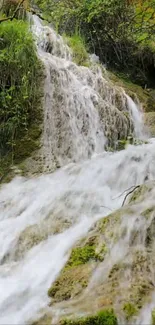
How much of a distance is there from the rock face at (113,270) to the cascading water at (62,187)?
0.04m

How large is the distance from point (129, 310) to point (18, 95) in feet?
13.5

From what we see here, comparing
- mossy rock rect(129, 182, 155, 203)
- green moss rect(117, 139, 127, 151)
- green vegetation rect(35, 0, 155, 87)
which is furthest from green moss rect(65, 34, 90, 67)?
mossy rock rect(129, 182, 155, 203)

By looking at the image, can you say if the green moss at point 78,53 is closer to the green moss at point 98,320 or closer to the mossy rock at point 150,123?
the mossy rock at point 150,123

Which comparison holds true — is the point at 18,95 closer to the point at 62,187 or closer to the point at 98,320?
the point at 62,187

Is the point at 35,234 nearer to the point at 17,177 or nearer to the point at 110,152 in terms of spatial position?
the point at 17,177

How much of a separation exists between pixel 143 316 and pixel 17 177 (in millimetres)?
3296

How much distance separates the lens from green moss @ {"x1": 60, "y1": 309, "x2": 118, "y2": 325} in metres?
2.15

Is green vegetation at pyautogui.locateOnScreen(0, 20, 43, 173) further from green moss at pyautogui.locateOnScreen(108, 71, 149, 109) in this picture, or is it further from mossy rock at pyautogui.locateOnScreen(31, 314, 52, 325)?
mossy rock at pyautogui.locateOnScreen(31, 314, 52, 325)

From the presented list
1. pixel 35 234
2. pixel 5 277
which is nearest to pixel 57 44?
pixel 35 234

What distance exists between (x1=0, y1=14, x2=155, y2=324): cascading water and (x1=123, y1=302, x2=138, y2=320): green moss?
1.17ft

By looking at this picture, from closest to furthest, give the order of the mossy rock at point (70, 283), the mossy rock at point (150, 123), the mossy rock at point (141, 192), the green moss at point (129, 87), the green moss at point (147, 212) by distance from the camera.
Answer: the mossy rock at point (70, 283), the green moss at point (147, 212), the mossy rock at point (141, 192), the mossy rock at point (150, 123), the green moss at point (129, 87)

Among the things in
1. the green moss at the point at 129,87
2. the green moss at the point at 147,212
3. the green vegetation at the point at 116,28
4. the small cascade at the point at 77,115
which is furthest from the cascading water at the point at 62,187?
the green vegetation at the point at 116,28

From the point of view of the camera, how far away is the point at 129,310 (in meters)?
2.23

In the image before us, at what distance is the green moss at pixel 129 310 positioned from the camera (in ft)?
7.25
